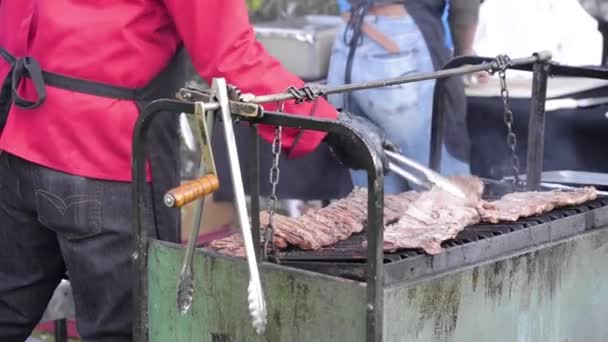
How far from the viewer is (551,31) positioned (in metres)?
5.18

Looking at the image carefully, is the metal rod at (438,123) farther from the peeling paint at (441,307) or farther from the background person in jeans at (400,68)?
the peeling paint at (441,307)

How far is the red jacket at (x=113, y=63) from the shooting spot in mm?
2740

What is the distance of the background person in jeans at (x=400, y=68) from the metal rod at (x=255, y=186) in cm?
234

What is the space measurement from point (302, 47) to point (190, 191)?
11.1ft

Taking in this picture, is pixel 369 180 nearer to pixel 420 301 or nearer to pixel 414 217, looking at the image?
pixel 420 301

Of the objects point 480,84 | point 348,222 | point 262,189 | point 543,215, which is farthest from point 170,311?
point 480,84

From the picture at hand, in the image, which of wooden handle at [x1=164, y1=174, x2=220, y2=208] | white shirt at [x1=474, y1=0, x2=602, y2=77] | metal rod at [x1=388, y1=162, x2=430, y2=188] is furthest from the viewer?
white shirt at [x1=474, y1=0, x2=602, y2=77]

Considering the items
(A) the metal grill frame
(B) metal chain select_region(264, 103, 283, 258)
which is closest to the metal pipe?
(A) the metal grill frame

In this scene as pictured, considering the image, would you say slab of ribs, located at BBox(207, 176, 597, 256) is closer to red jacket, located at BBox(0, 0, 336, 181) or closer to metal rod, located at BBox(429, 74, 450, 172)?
red jacket, located at BBox(0, 0, 336, 181)

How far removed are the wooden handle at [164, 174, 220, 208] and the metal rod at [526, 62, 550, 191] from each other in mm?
1539

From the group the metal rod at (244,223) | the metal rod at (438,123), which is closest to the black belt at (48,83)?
the metal rod at (244,223)

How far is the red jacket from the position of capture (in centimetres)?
274

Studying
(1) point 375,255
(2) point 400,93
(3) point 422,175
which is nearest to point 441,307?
(1) point 375,255

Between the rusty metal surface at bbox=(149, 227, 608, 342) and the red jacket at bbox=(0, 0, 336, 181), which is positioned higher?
the red jacket at bbox=(0, 0, 336, 181)
